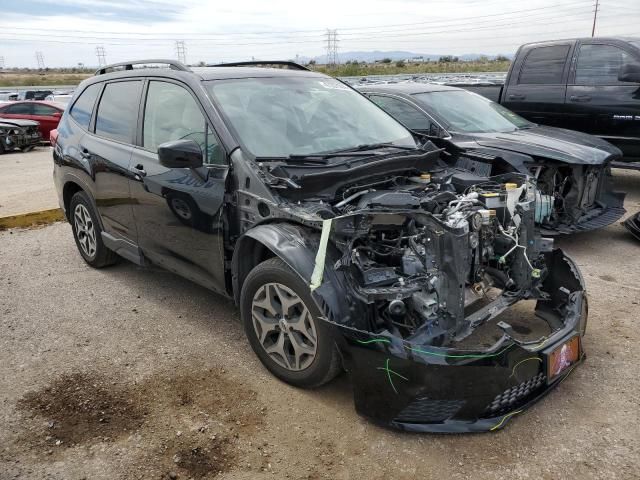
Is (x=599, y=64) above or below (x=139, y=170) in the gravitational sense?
above

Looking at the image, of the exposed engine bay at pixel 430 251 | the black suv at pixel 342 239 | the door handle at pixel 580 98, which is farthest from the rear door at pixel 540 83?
the exposed engine bay at pixel 430 251

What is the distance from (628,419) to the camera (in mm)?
2912

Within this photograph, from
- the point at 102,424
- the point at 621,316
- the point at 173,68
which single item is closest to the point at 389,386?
the point at 102,424

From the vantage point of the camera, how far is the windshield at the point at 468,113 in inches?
254

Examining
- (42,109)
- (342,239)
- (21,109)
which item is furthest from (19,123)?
(342,239)

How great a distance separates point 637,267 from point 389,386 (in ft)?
11.8

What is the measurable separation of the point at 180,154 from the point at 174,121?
26.2 inches

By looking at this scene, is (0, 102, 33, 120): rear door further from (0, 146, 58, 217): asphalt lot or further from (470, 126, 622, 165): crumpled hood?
(470, 126, 622, 165): crumpled hood

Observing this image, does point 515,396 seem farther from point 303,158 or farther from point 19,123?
point 19,123

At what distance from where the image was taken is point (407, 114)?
6.52 meters

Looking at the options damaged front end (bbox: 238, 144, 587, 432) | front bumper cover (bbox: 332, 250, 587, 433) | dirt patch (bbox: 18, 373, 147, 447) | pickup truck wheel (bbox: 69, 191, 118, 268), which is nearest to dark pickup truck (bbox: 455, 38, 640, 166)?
damaged front end (bbox: 238, 144, 587, 432)

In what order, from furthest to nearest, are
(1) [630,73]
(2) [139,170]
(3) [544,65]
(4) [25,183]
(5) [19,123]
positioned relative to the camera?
(5) [19,123] < (4) [25,183] < (3) [544,65] < (1) [630,73] < (2) [139,170]

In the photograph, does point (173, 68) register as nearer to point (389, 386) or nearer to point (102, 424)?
point (102, 424)

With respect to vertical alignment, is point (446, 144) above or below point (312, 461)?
above
